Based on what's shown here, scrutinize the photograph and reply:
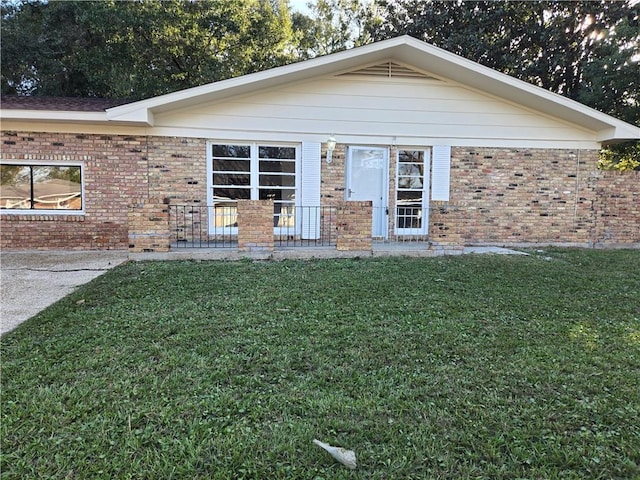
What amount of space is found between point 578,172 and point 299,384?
9.65 meters

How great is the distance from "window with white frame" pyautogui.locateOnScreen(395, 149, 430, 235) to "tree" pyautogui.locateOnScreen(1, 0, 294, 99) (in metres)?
8.91

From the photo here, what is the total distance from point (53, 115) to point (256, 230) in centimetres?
443

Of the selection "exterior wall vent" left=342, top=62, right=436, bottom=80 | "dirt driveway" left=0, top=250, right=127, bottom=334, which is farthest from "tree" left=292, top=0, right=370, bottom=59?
"dirt driveway" left=0, top=250, right=127, bottom=334

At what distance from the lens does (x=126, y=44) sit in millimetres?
13719

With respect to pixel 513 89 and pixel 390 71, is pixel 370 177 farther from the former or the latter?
pixel 513 89

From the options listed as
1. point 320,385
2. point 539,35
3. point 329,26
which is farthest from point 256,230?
point 329,26

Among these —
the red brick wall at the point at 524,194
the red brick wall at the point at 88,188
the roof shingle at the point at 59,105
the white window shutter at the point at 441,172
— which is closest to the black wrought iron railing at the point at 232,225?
the red brick wall at the point at 88,188

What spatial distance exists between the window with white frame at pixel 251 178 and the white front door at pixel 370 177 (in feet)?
4.25

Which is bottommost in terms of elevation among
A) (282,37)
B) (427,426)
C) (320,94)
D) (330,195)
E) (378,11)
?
(427,426)

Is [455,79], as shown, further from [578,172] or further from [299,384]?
[299,384]

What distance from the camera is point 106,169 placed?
26.8 feet

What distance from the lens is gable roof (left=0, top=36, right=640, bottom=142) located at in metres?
7.73

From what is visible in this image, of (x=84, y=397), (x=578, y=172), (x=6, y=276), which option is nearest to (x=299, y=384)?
(x=84, y=397)

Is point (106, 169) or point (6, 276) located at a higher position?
point (106, 169)
